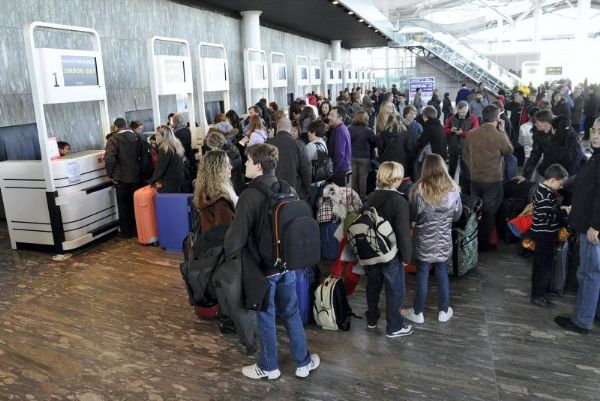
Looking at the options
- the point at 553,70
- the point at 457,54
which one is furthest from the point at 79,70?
the point at 457,54

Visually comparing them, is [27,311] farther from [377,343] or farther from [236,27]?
[236,27]

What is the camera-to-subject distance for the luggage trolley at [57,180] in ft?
17.2

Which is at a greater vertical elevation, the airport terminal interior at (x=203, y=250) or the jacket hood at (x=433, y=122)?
the jacket hood at (x=433, y=122)

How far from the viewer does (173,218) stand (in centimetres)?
558

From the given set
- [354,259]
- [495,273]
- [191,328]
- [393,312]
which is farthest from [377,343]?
[495,273]

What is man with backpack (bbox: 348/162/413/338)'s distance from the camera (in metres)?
3.34

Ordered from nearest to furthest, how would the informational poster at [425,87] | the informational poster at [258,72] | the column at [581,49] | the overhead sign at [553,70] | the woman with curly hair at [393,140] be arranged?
the woman with curly hair at [393,140] < the informational poster at [258,72] < the informational poster at [425,87] < the overhead sign at [553,70] < the column at [581,49]

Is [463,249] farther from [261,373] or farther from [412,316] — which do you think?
[261,373]

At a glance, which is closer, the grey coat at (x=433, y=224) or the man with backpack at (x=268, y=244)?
the man with backpack at (x=268, y=244)

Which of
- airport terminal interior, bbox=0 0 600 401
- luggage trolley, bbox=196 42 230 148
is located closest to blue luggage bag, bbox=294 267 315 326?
airport terminal interior, bbox=0 0 600 401

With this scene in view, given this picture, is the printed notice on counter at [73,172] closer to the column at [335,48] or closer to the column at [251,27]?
the column at [251,27]

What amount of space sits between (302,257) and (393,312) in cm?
116

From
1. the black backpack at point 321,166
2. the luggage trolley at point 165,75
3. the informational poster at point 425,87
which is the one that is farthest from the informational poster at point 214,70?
the informational poster at point 425,87

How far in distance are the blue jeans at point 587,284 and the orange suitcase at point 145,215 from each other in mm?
4496
